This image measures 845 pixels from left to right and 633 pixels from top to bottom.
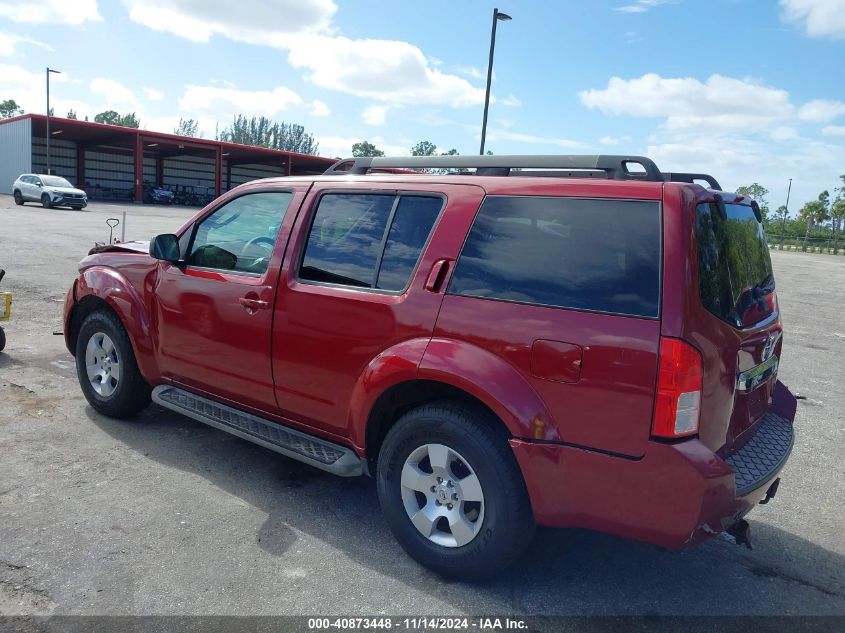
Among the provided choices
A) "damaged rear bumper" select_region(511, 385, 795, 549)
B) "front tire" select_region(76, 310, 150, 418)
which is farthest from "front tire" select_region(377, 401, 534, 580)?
"front tire" select_region(76, 310, 150, 418)

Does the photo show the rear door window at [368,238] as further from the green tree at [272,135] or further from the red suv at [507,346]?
the green tree at [272,135]

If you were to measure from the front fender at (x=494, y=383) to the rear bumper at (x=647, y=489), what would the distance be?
8cm

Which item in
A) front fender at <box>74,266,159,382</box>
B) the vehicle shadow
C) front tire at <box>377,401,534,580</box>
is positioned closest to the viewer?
front tire at <box>377,401,534,580</box>

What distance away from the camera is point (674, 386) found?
2.43 metres

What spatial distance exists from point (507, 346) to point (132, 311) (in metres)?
2.82

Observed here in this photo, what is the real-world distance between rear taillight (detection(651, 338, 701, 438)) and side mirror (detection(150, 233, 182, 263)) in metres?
3.04

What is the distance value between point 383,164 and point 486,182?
83 centimetres

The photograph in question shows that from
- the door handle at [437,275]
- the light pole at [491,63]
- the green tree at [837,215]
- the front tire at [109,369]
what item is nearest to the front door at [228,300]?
the front tire at [109,369]

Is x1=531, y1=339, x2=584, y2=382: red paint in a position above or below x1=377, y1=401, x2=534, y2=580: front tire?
above

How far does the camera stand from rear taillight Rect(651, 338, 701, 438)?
2430 millimetres

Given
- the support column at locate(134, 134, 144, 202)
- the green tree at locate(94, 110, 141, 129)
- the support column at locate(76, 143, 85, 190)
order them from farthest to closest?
the green tree at locate(94, 110, 141, 129) < the support column at locate(76, 143, 85, 190) < the support column at locate(134, 134, 144, 202)

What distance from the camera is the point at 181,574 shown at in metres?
2.94

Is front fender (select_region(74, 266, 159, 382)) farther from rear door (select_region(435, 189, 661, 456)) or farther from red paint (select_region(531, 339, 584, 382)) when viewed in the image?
red paint (select_region(531, 339, 584, 382))

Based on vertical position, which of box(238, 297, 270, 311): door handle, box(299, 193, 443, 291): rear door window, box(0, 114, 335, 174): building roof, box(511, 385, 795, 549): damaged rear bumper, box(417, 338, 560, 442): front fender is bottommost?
box(511, 385, 795, 549): damaged rear bumper
